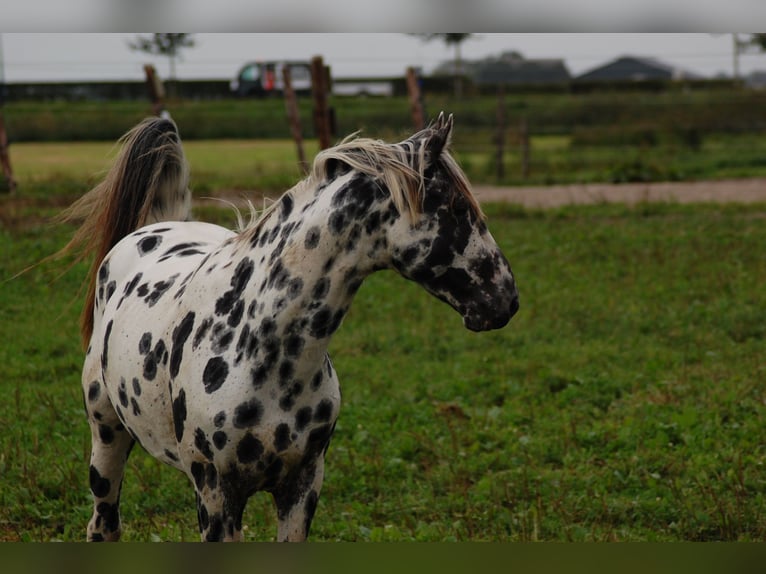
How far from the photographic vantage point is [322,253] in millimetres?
→ 3029

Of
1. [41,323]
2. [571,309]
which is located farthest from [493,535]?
[41,323]

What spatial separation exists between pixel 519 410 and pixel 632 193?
352 inches

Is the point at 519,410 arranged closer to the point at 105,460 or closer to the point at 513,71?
the point at 105,460

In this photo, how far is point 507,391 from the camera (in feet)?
22.8

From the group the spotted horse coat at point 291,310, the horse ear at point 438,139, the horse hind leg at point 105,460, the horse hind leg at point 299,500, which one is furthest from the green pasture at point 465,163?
the horse ear at point 438,139

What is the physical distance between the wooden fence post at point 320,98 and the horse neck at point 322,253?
10154 mm

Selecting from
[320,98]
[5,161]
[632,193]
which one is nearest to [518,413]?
[320,98]

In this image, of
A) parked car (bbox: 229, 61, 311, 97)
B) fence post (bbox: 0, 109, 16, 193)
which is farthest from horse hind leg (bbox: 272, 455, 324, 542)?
parked car (bbox: 229, 61, 311, 97)

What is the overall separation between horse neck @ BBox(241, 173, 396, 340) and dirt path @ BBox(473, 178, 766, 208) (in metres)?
10.6

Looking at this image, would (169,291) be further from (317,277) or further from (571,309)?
(571,309)

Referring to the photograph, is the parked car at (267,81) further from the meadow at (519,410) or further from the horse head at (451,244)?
the horse head at (451,244)

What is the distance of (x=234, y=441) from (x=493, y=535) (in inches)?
79.7

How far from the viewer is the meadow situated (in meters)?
4.98

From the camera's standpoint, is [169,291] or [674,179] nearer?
[169,291]
